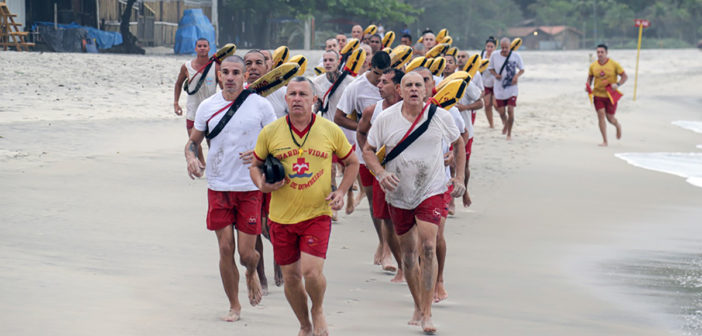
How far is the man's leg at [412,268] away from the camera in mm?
6355

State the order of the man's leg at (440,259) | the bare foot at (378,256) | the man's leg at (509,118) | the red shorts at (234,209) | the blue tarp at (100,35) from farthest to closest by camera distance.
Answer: the blue tarp at (100,35)
the man's leg at (509,118)
the bare foot at (378,256)
the man's leg at (440,259)
the red shorts at (234,209)

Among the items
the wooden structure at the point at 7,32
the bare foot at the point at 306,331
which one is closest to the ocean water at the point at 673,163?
the bare foot at the point at 306,331

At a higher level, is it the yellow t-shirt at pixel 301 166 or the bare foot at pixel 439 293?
the yellow t-shirt at pixel 301 166

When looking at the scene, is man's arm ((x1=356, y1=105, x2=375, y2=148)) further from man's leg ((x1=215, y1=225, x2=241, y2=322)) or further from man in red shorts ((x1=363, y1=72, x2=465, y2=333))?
man's leg ((x1=215, y1=225, x2=241, y2=322))

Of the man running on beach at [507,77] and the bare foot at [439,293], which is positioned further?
the man running on beach at [507,77]

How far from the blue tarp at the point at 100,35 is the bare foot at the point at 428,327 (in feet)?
92.4

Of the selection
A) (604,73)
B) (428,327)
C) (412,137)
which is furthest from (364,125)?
(604,73)

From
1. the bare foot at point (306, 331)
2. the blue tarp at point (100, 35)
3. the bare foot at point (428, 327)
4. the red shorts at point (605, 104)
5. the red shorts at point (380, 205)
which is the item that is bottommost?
the bare foot at point (428, 327)

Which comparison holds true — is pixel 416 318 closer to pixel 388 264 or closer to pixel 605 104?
pixel 388 264

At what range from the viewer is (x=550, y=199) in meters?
12.1

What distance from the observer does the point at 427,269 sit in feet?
20.3

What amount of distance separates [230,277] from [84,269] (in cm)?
163

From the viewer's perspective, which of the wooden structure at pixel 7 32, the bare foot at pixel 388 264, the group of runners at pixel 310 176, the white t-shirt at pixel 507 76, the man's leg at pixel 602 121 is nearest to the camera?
the group of runners at pixel 310 176

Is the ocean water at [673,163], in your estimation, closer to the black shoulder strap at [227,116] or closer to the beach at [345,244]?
the beach at [345,244]
